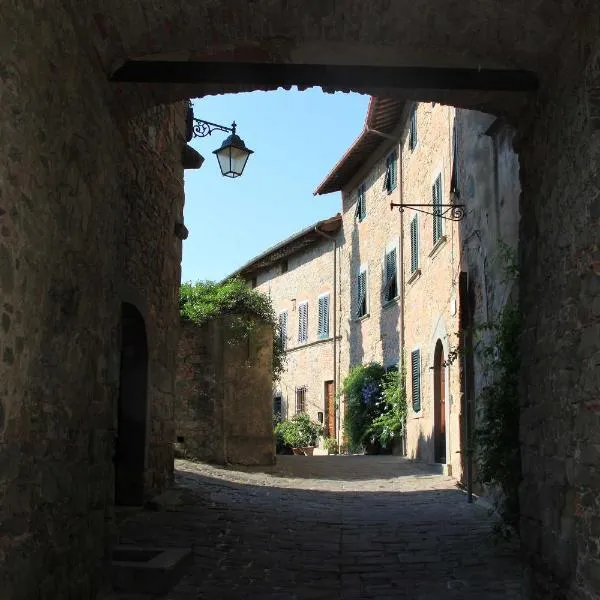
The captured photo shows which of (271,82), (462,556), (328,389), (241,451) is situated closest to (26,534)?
(271,82)

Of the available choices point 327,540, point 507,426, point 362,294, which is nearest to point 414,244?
point 362,294

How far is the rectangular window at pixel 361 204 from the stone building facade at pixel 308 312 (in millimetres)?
1323

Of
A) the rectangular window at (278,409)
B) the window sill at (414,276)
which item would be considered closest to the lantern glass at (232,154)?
the window sill at (414,276)

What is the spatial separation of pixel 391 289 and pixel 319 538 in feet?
40.0

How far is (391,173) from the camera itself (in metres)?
18.5

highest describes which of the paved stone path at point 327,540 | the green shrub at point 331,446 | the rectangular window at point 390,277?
the rectangular window at point 390,277

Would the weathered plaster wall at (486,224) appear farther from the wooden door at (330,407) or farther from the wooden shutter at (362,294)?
the wooden door at (330,407)

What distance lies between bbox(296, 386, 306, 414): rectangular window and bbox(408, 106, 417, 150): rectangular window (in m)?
10.7

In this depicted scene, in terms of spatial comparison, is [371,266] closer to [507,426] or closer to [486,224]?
[486,224]

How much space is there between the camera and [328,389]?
2309 cm

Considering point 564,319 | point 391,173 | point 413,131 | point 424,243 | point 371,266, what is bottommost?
point 564,319

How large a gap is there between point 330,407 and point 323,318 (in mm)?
2902

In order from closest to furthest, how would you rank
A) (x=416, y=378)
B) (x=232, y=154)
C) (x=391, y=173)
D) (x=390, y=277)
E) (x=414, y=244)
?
(x=232, y=154) < (x=416, y=378) < (x=414, y=244) < (x=390, y=277) < (x=391, y=173)

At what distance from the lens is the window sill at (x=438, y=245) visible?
12120 millimetres
